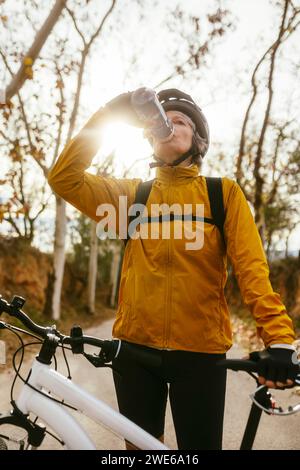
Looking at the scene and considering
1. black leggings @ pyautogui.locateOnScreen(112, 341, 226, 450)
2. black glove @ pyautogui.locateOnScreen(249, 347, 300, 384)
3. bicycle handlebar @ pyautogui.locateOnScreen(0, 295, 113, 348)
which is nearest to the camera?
black glove @ pyautogui.locateOnScreen(249, 347, 300, 384)

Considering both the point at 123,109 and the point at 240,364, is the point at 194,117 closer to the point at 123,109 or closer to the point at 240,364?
the point at 123,109

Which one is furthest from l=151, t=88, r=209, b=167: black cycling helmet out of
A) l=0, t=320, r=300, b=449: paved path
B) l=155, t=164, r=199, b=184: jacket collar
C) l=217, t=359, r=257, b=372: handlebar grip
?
l=0, t=320, r=300, b=449: paved path

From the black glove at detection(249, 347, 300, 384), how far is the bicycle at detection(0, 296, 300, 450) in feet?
0.11

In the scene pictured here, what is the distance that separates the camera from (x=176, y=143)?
2.09 meters

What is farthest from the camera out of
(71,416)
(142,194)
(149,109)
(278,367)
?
(142,194)

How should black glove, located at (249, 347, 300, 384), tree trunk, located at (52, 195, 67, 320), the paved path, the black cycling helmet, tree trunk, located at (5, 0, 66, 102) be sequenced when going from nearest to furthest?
black glove, located at (249, 347, 300, 384) → the black cycling helmet → the paved path → tree trunk, located at (5, 0, 66, 102) → tree trunk, located at (52, 195, 67, 320)

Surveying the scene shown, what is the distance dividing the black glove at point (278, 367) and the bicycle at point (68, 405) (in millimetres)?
34

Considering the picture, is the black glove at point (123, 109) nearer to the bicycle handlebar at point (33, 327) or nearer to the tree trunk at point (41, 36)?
the bicycle handlebar at point (33, 327)

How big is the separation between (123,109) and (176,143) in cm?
41

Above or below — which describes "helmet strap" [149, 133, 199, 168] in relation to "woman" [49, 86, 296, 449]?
above

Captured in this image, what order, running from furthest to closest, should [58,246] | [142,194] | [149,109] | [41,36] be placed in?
[58,246]
[41,36]
[142,194]
[149,109]

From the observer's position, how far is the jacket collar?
2061 mm

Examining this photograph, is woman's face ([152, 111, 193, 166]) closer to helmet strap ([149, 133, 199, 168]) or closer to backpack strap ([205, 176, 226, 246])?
helmet strap ([149, 133, 199, 168])

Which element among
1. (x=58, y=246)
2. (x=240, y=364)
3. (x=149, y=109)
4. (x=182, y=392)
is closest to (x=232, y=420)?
(x=182, y=392)
